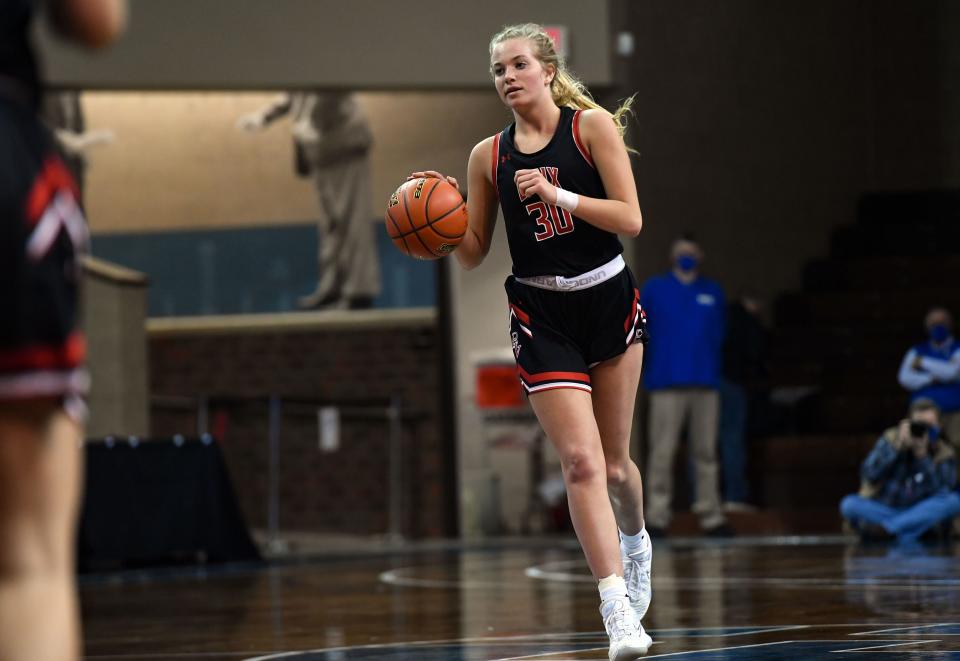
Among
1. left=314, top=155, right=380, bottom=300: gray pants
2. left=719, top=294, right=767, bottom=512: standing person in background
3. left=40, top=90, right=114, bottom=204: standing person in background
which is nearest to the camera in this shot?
left=719, top=294, right=767, bottom=512: standing person in background

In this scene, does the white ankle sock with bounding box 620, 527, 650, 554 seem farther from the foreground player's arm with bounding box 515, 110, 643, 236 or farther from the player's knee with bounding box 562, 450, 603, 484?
the foreground player's arm with bounding box 515, 110, 643, 236

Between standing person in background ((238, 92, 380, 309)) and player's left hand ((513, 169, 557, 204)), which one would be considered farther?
standing person in background ((238, 92, 380, 309))

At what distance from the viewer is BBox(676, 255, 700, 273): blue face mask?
39.3ft

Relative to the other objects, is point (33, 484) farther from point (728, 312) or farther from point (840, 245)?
point (840, 245)

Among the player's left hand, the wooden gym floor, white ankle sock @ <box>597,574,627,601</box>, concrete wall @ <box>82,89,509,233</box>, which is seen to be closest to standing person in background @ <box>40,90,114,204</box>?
concrete wall @ <box>82,89,509,233</box>

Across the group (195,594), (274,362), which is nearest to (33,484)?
(195,594)

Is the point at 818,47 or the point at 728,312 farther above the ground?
the point at 818,47

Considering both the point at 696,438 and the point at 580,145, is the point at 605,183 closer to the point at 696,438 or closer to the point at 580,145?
the point at 580,145

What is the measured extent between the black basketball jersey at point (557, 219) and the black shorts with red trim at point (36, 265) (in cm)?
266

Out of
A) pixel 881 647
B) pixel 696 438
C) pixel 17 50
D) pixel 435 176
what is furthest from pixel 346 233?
pixel 17 50

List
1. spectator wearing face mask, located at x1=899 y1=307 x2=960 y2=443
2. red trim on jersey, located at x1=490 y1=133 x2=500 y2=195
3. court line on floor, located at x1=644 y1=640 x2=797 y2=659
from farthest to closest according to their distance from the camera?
spectator wearing face mask, located at x1=899 y1=307 x2=960 y2=443, red trim on jersey, located at x1=490 y1=133 x2=500 y2=195, court line on floor, located at x1=644 y1=640 x2=797 y2=659

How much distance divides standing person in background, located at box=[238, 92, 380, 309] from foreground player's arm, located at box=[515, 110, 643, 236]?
33.4 ft

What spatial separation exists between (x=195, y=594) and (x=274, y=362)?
22.5 ft

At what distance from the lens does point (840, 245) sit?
16094 millimetres
